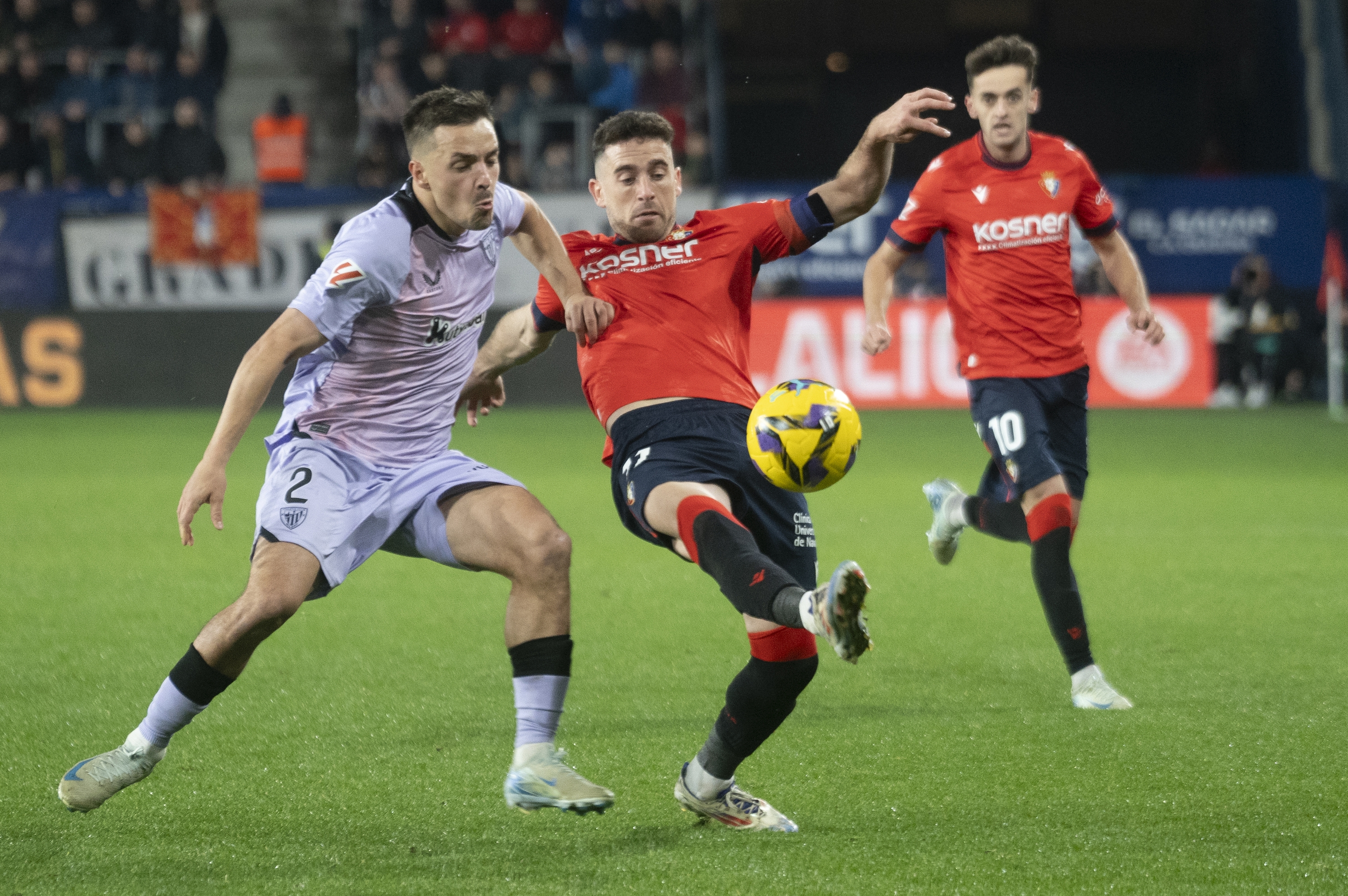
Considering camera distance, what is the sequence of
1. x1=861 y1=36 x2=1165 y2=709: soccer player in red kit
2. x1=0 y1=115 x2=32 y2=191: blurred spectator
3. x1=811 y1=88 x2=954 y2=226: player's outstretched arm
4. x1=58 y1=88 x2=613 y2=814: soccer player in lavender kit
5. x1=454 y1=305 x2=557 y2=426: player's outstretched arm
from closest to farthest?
x1=58 y1=88 x2=613 y2=814: soccer player in lavender kit → x1=811 y1=88 x2=954 y2=226: player's outstretched arm → x1=454 y1=305 x2=557 y2=426: player's outstretched arm → x1=861 y1=36 x2=1165 y2=709: soccer player in red kit → x1=0 y1=115 x2=32 y2=191: blurred spectator

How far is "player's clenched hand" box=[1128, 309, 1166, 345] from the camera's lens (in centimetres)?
601

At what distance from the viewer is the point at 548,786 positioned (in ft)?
12.6

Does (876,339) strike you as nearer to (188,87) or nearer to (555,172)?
(555,172)

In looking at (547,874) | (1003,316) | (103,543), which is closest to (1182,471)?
(1003,316)

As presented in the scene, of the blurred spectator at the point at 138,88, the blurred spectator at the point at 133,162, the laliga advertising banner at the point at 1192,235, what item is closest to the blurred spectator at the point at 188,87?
the blurred spectator at the point at 138,88

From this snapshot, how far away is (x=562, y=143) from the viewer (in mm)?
19672

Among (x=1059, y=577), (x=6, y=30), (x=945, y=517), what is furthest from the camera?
(x=6, y=30)

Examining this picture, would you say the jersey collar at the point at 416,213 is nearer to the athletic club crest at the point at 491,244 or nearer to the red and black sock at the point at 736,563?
the athletic club crest at the point at 491,244

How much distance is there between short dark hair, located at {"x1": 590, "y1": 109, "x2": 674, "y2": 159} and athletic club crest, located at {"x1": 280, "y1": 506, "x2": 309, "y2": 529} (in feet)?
4.35

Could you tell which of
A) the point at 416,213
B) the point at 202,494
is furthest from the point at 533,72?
the point at 202,494

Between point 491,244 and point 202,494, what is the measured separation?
125cm

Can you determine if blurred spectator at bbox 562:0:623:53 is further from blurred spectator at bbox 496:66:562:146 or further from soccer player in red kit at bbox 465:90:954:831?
soccer player in red kit at bbox 465:90:954:831

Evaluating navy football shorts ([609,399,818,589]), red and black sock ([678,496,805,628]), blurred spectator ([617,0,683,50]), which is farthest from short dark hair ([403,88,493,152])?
blurred spectator ([617,0,683,50])

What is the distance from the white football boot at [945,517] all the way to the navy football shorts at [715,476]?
230 cm
